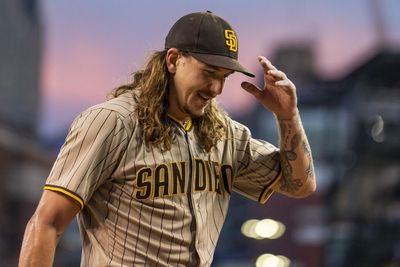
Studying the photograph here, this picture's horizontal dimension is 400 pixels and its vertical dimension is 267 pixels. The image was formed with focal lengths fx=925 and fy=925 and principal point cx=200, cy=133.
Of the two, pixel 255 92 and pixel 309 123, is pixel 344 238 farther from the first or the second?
pixel 255 92

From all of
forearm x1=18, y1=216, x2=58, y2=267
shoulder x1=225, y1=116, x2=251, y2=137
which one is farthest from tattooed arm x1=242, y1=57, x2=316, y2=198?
forearm x1=18, y1=216, x2=58, y2=267

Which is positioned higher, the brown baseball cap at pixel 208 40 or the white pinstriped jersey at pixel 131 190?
the brown baseball cap at pixel 208 40

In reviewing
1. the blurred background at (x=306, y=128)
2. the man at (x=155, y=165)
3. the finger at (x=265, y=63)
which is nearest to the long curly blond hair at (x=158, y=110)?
the man at (x=155, y=165)

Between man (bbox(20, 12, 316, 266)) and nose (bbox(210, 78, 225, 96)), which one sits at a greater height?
nose (bbox(210, 78, 225, 96))

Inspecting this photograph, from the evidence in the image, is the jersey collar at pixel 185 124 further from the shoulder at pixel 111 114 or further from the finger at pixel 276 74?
the finger at pixel 276 74

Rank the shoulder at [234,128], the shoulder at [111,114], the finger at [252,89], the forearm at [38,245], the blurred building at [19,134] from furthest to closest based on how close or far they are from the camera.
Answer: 1. the blurred building at [19,134]
2. the shoulder at [234,128]
3. the finger at [252,89]
4. the shoulder at [111,114]
5. the forearm at [38,245]

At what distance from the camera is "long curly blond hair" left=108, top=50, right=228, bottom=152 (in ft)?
8.66

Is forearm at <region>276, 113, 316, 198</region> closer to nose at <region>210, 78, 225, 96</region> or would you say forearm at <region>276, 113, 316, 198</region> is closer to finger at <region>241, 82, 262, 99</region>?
finger at <region>241, 82, 262, 99</region>

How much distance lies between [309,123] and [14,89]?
5125 millimetres

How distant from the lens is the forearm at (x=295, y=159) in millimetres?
2883

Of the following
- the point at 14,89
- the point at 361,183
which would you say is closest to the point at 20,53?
the point at 14,89

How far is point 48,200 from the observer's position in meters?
2.49

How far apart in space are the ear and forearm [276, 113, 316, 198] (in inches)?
16.0

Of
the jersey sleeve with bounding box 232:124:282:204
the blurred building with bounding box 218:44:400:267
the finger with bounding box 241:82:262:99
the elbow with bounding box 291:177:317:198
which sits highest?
the finger with bounding box 241:82:262:99
